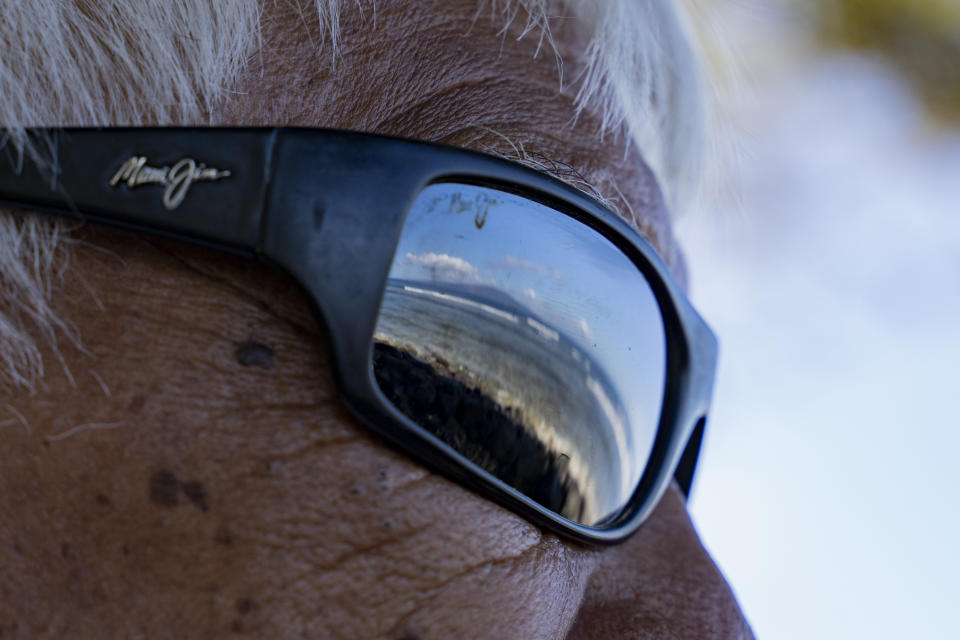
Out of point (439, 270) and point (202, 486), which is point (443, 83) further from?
point (202, 486)

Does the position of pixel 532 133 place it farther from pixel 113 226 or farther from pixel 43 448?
pixel 43 448

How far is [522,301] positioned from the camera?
699 mm

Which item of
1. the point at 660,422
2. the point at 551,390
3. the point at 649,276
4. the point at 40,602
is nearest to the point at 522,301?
the point at 551,390

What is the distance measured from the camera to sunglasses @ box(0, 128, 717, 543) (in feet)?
1.87

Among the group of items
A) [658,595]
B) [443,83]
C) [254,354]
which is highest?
[443,83]

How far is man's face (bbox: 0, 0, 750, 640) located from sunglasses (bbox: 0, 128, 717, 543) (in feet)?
0.12

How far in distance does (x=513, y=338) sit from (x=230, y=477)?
0.26 m

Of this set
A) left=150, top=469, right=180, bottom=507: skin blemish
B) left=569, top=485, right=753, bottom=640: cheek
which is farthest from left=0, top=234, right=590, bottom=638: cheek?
left=569, top=485, right=753, bottom=640: cheek

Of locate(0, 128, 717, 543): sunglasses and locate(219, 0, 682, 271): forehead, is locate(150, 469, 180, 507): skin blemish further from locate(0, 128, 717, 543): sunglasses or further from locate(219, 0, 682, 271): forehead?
locate(219, 0, 682, 271): forehead

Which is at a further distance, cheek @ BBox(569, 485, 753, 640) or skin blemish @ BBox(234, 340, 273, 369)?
cheek @ BBox(569, 485, 753, 640)

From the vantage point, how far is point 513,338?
0.69 m

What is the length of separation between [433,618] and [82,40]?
1.76ft

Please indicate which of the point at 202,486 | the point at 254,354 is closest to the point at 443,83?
the point at 254,354

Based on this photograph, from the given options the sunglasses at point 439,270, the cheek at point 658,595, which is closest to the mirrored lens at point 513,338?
the sunglasses at point 439,270
